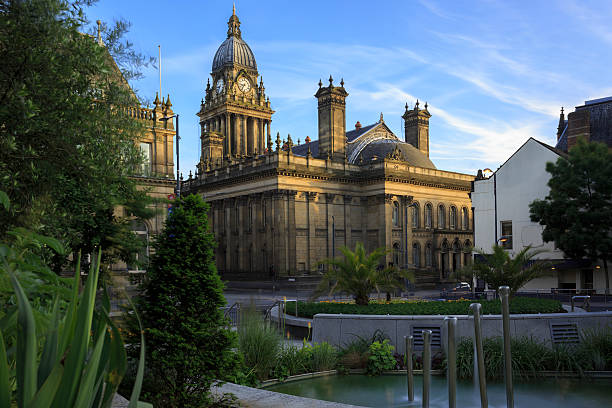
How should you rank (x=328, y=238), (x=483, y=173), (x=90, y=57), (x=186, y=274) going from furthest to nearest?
(x=328, y=238), (x=483, y=173), (x=90, y=57), (x=186, y=274)

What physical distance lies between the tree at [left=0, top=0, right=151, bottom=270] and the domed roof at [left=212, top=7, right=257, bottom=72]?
73.9 metres

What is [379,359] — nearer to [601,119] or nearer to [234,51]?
[601,119]

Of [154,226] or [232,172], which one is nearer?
[154,226]

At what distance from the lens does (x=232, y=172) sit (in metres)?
65.3

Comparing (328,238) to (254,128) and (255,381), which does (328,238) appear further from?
(255,381)

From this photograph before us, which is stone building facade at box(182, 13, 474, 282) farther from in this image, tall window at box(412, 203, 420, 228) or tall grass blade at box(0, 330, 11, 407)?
tall grass blade at box(0, 330, 11, 407)

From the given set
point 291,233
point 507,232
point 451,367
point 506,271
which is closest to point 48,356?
point 451,367

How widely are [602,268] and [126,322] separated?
36.8 m

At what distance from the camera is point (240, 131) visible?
8038cm

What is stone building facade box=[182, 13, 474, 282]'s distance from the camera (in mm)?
58062

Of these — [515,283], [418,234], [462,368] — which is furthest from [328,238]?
[462,368]

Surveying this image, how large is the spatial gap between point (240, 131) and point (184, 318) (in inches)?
2916

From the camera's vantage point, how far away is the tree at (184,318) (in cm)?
758

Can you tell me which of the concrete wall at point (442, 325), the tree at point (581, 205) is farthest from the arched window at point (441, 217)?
the concrete wall at point (442, 325)
